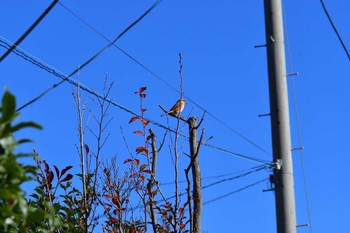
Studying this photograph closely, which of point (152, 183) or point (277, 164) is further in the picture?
point (152, 183)

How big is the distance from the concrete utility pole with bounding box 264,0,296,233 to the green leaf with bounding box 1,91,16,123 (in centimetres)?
379

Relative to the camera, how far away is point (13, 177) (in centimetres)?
265

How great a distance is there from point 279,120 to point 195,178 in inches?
49.2

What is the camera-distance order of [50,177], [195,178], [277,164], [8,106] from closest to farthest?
[8,106] < [277,164] < [50,177] < [195,178]

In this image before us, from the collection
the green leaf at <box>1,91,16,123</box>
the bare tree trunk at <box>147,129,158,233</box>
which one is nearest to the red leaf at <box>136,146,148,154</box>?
the bare tree trunk at <box>147,129,158,233</box>

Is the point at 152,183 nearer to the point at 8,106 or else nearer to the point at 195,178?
the point at 195,178

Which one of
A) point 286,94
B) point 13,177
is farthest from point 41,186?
point 13,177

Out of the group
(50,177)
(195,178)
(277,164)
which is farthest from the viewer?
(195,178)

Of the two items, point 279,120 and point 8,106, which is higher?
point 279,120

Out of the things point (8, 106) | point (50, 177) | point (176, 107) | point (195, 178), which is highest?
point (176, 107)

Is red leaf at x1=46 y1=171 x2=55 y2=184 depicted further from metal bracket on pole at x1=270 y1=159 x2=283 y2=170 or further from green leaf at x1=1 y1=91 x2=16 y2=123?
green leaf at x1=1 y1=91 x2=16 y2=123

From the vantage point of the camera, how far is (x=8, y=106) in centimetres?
259

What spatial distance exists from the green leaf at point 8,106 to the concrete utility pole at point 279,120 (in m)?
3.79

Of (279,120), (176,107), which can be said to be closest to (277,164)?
(279,120)
